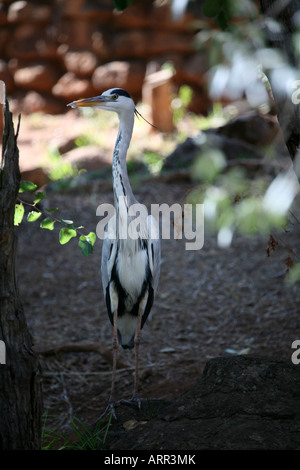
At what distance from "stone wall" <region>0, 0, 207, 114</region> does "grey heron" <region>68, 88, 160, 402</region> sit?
26.0ft

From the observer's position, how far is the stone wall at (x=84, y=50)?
36.0 feet

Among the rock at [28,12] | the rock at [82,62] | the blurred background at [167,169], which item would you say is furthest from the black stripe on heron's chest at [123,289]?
the rock at [28,12]

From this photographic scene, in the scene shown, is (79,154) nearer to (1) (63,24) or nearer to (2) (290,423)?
(1) (63,24)

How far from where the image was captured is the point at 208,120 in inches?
405

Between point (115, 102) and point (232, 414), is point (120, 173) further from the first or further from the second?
point (232, 414)

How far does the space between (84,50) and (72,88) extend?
2.69ft

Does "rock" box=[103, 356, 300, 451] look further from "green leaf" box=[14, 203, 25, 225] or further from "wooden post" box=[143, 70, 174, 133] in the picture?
"wooden post" box=[143, 70, 174, 133]

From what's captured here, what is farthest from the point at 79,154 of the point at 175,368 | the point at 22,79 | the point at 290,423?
the point at 290,423

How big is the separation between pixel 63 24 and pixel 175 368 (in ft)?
31.2

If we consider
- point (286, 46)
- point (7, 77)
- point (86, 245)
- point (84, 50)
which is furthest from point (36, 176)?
point (286, 46)

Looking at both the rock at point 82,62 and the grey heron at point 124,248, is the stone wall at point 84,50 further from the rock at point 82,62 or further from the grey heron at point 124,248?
the grey heron at point 124,248

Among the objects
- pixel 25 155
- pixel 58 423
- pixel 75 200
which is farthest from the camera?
pixel 25 155

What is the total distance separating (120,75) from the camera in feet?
36.2

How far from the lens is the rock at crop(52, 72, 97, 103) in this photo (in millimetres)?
11367
